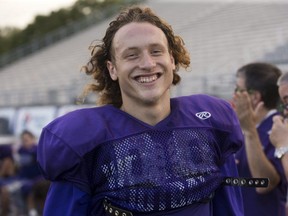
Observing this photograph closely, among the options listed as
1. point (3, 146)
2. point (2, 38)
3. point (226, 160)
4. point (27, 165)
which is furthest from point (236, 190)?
point (2, 38)

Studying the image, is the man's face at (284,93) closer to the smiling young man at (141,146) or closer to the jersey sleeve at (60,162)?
the smiling young man at (141,146)

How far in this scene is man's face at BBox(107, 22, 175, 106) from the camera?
1790mm

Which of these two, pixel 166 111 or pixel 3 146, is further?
pixel 3 146

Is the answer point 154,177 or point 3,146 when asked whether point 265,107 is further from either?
point 3,146

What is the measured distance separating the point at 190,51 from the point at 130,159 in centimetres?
1427

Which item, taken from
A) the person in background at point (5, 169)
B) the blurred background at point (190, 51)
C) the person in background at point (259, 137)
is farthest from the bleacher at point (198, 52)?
the person in background at point (259, 137)

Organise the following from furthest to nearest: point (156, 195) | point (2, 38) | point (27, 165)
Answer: point (2, 38) < point (27, 165) < point (156, 195)

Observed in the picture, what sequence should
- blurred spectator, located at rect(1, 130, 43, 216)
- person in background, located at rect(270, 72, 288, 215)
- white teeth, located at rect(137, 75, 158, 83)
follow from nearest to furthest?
white teeth, located at rect(137, 75, 158, 83), person in background, located at rect(270, 72, 288, 215), blurred spectator, located at rect(1, 130, 43, 216)

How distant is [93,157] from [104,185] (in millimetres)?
93

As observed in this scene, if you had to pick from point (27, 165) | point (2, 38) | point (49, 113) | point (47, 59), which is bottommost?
point (27, 165)

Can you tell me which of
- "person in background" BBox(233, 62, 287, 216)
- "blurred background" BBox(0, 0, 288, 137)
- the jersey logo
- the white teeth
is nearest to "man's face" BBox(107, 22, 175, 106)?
the white teeth

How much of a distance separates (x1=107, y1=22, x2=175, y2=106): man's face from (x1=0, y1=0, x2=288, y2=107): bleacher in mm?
7784

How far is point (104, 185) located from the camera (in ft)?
5.75

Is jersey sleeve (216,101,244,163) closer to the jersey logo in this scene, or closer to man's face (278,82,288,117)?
the jersey logo
